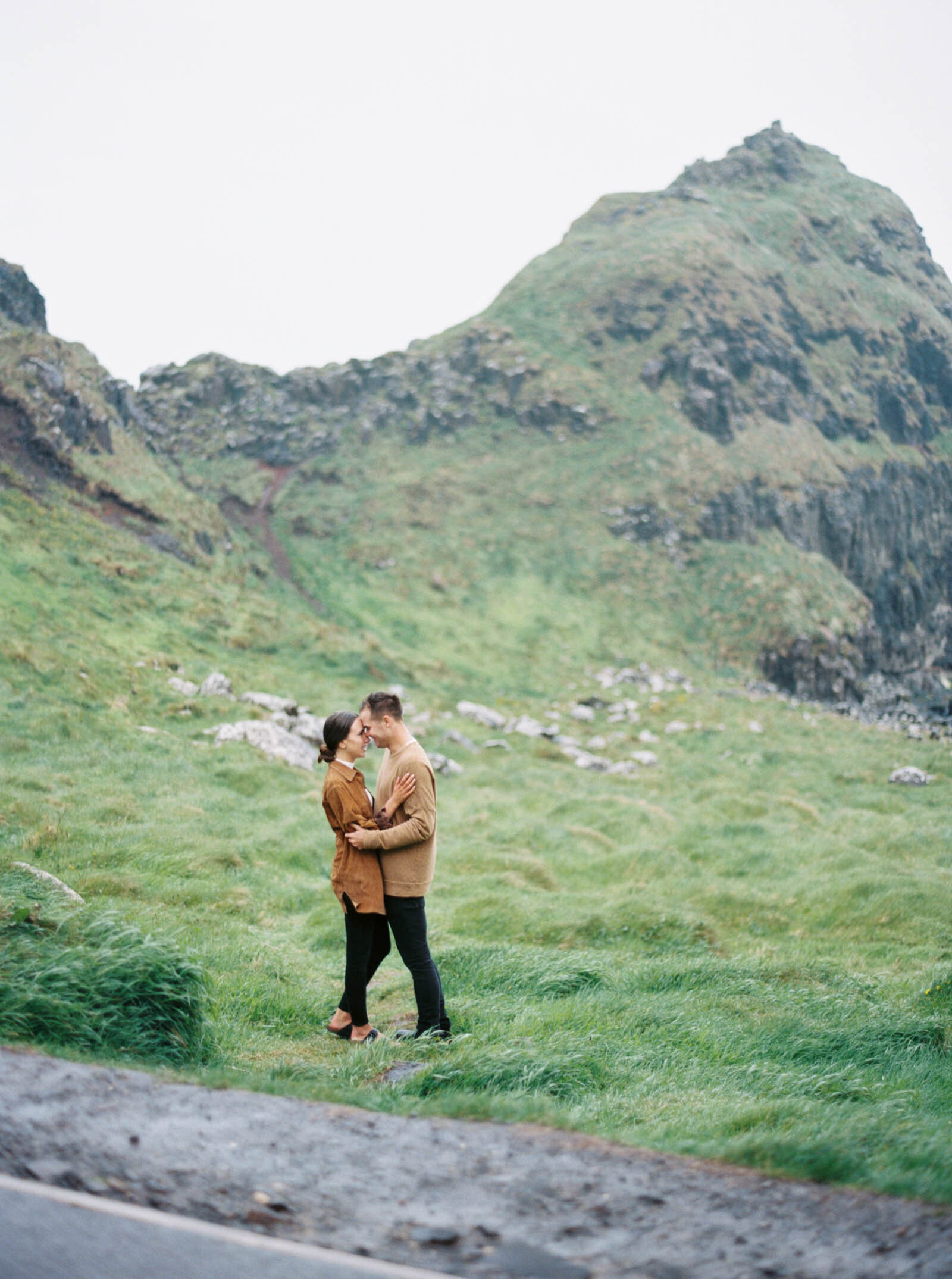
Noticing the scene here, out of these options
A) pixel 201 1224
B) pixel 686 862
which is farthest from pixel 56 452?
pixel 201 1224

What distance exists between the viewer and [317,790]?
15656mm

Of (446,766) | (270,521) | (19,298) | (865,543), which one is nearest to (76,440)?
(19,298)

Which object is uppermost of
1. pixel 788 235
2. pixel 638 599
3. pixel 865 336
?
pixel 788 235

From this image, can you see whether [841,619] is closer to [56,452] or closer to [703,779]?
[703,779]

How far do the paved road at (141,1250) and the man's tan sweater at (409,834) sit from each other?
3.10m

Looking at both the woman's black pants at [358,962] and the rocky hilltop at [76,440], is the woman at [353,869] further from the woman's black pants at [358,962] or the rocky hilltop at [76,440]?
the rocky hilltop at [76,440]

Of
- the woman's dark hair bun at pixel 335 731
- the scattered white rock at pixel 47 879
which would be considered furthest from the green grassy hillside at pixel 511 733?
the woman's dark hair bun at pixel 335 731

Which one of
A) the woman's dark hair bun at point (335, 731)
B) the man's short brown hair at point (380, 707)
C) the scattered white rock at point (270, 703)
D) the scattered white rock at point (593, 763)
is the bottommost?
the scattered white rock at point (593, 763)

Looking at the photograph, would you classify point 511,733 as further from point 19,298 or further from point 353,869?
point 19,298

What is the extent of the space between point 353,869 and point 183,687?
15621 millimetres

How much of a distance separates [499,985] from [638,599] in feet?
153

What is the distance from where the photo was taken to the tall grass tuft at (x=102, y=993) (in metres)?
4.98

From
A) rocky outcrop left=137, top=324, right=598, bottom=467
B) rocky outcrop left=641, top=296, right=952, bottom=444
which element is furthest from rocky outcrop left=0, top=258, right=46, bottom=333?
rocky outcrop left=641, top=296, right=952, bottom=444

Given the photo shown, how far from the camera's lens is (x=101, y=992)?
17.4 feet
